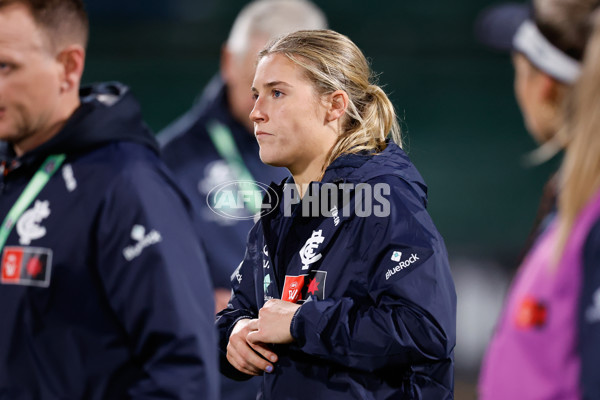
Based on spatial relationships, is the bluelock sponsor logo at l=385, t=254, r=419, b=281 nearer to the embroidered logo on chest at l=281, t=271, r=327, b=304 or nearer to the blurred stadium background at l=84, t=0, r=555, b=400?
the embroidered logo on chest at l=281, t=271, r=327, b=304

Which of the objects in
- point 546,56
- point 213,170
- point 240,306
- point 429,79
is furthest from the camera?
point 429,79

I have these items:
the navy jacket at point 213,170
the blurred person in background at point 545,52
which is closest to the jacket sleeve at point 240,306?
the blurred person in background at point 545,52

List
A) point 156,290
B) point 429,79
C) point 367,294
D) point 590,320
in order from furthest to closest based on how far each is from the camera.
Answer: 1. point 429,79
2. point 367,294
3. point 156,290
4. point 590,320

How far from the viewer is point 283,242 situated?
2.06 m

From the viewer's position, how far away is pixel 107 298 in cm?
188

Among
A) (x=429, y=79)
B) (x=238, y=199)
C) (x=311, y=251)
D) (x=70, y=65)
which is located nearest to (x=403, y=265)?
(x=311, y=251)

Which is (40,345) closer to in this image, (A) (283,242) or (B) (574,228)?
(A) (283,242)

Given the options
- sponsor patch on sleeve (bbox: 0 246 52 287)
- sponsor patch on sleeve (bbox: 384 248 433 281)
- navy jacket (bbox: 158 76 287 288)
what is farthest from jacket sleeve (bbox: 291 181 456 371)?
navy jacket (bbox: 158 76 287 288)

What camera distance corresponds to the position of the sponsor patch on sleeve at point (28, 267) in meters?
1.88

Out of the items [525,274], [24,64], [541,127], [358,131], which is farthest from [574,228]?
[24,64]

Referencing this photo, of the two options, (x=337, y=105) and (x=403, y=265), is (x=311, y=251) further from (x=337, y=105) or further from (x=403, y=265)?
(x=337, y=105)

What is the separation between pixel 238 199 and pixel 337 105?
145cm

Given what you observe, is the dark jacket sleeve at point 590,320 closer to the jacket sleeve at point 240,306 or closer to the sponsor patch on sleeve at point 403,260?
the sponsor patch on sleeve at point 403,260

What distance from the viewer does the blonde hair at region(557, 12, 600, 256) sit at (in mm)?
1258
